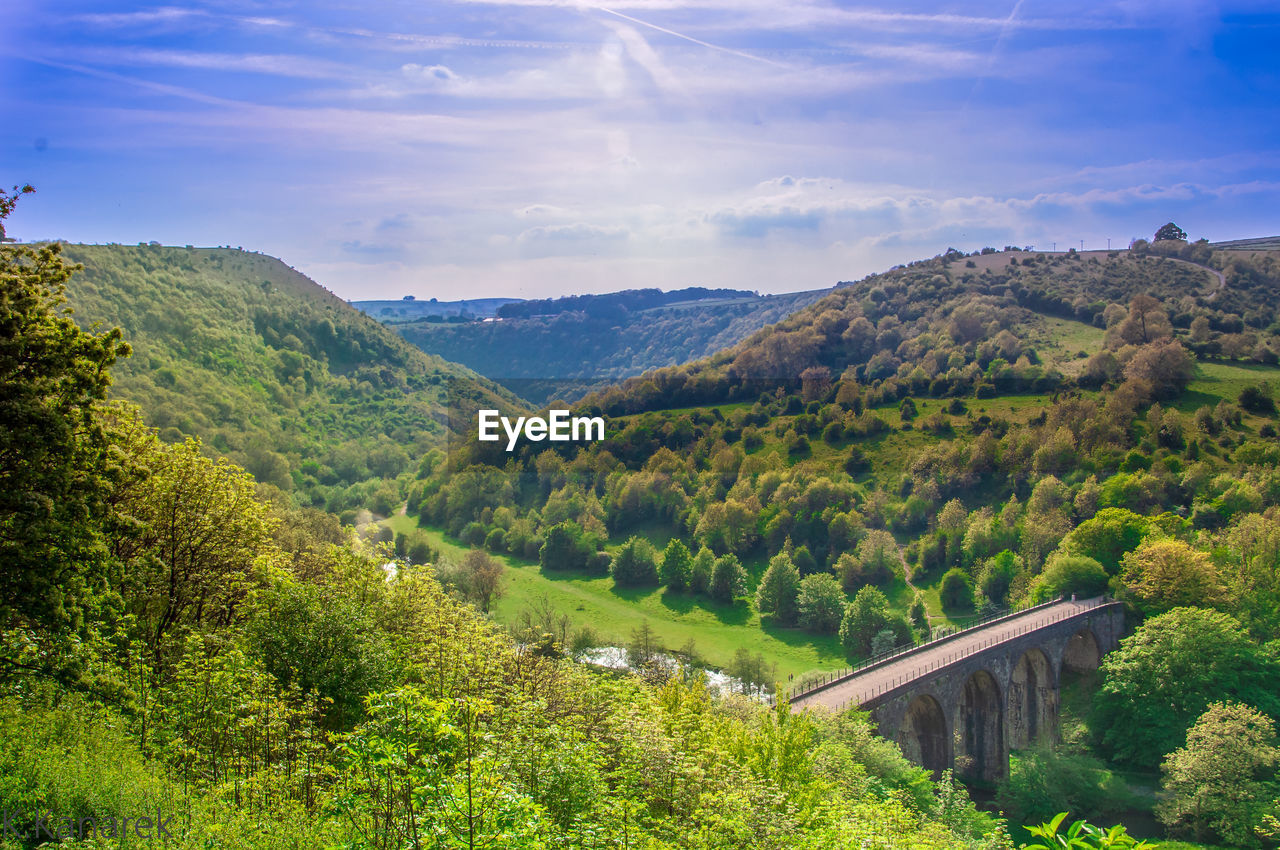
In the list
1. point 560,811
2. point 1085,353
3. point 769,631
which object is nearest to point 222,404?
point 769,631

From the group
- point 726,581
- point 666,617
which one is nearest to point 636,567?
point 666,617

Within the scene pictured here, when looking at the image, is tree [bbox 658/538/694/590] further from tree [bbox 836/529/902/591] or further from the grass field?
tree [bbox 836/529/902/591]

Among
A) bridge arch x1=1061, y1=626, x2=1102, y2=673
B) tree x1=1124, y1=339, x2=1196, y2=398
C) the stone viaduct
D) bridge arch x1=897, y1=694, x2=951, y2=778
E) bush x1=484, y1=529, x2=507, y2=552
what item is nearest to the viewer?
the stone viaduct

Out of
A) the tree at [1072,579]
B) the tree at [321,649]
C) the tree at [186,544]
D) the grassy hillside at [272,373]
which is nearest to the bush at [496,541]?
the grassy hillside at [272,373]

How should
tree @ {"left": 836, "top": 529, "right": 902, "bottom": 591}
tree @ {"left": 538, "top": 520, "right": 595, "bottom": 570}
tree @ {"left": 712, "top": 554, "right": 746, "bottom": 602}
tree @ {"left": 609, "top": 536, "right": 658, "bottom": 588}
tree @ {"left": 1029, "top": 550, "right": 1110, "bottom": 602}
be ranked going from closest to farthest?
tree @ {"left": 1029, "top": 550, "right": 1110, "bottom": 602}, tree @ {"left": 836, "top": 529, "right": 902, "bottom": 591}, tree @ {"left": 712, "top": 554, "right": 746, "bottom": 602}, tree @ {"left": 609, "top": 536, "right": 658, "bottom": 588}, tree @ {"left": 538, "top": 520, "right": 595, "bottom": 570}

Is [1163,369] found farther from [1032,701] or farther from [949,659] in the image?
[949,659]

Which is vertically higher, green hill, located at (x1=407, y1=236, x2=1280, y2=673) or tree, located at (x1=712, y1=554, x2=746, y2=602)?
green hill, located at (x1=407, y1=236, x2=1280, y2=673)

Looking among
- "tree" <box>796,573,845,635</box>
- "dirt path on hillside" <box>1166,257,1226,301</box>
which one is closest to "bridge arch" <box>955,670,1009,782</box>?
"tree" <box>796,573,845,635</box>
